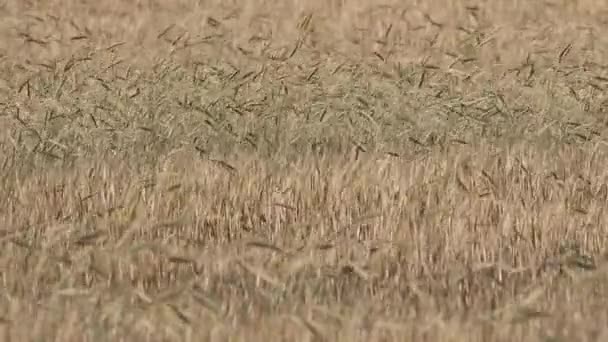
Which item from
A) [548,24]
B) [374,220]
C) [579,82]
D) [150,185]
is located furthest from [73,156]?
[548,24]

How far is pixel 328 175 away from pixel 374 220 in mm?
493

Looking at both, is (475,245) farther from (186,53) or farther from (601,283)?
(186,53)

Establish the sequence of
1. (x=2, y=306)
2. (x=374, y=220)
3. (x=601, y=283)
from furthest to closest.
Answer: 1. (x=374, y=220)
2. (x=601, y=283)
3. (x=2, y=306)

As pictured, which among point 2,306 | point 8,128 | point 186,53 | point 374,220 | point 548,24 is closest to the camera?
point 2,306

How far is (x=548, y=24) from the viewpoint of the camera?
24.0ft

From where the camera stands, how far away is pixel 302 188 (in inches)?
146

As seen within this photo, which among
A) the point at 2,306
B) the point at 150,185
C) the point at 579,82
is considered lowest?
the point at 2,306

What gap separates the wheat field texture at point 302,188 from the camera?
2.48 m

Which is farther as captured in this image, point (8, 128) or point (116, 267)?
point (8, 128)

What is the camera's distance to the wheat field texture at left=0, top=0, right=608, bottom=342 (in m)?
2.48

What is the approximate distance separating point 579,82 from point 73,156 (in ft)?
8.01

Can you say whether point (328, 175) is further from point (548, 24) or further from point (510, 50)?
point (548, 24)

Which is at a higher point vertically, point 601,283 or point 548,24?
point 548,24

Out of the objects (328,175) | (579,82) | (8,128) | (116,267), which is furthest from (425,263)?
(579,82)
